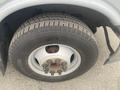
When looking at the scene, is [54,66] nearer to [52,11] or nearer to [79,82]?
[79,82]

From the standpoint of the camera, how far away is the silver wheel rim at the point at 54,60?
7.50 feet

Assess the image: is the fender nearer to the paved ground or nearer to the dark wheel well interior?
the dark wheel well interior

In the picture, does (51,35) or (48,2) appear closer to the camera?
(48,2)

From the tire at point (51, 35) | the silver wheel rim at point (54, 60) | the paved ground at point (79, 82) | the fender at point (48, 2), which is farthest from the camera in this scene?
the paved ground at point (79, 82)

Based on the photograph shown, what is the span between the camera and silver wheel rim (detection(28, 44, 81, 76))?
90.0 inches

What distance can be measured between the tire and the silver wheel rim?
0.09 meters

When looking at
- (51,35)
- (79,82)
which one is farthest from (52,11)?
(79,82)

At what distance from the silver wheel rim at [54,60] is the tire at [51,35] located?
3.5 inches

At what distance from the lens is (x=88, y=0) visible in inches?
73.4

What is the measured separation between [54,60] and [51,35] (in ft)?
1.14

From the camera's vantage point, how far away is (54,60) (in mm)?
2346

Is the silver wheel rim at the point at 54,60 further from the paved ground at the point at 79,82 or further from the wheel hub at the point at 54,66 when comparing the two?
the paved ground at the point at 79,82

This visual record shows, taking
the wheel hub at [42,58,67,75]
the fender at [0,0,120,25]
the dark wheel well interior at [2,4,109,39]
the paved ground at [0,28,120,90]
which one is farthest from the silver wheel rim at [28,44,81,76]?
the fender at [0,0,120,25]

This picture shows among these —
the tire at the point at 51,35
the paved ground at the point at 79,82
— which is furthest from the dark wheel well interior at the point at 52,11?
the paved ground at the point at 79,82
